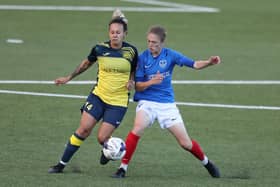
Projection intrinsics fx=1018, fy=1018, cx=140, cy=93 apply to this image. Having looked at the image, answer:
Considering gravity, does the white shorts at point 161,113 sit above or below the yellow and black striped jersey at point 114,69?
below

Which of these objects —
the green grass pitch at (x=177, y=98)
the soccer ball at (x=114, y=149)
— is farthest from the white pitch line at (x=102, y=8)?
the soccer ball at (x=114, y=149)

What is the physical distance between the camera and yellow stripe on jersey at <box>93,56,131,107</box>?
42.7 feet

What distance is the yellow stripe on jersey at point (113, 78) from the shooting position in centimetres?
1300

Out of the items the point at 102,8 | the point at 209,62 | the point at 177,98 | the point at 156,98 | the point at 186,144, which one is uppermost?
the point at 209,62

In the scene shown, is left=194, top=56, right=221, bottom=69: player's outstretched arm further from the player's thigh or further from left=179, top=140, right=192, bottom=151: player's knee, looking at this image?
the player's thigh

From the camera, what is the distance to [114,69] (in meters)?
13.0

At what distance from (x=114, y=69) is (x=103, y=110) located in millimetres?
544

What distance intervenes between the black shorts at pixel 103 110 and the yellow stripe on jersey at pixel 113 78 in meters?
0.06

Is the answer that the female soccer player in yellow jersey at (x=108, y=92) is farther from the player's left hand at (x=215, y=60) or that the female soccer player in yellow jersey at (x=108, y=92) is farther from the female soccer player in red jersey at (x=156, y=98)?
the player's left hand at (x=215, y=60)

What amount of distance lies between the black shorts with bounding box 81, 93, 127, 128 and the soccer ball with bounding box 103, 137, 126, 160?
426 mm

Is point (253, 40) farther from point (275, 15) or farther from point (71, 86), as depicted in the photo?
point (71, 86)

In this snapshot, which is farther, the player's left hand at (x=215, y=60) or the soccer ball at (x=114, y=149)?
the soccer ball at (x=114, y=149)

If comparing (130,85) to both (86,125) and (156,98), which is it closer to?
(156,98)

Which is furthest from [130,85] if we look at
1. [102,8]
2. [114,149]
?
[102,8]
